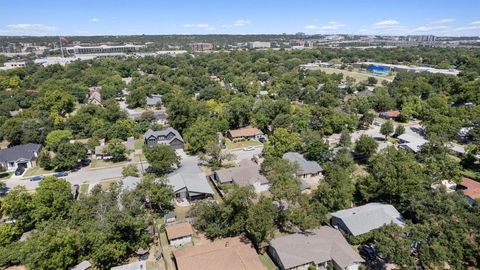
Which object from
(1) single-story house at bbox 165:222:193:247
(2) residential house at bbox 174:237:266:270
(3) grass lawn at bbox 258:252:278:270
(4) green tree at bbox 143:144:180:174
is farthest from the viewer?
(4) green tree at bbox 143:144:180:174

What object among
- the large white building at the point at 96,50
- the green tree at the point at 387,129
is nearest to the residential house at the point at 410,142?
the green tree at the point at 387,129

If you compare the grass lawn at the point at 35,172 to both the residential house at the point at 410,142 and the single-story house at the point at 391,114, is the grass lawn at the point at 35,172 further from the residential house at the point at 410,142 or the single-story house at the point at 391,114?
the single-story house at the point at 391,114

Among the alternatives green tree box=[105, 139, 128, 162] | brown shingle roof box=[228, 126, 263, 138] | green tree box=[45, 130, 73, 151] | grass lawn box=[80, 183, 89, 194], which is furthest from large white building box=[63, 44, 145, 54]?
grass lawn box=[80, 183, 89, 194]

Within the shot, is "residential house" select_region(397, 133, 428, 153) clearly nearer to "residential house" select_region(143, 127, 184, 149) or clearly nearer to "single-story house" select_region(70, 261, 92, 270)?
"residential house" select_region(143, 127, 184, 149)

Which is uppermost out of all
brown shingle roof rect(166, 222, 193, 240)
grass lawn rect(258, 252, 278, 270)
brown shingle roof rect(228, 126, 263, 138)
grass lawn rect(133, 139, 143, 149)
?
brown shingle roof rect(228, 126, 263, 138)

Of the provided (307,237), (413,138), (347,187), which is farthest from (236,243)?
(413,138)

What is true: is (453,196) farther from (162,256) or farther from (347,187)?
(162,256)

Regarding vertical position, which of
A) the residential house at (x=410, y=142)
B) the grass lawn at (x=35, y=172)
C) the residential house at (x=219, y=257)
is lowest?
the grass lawn at (x=35, y=172)
